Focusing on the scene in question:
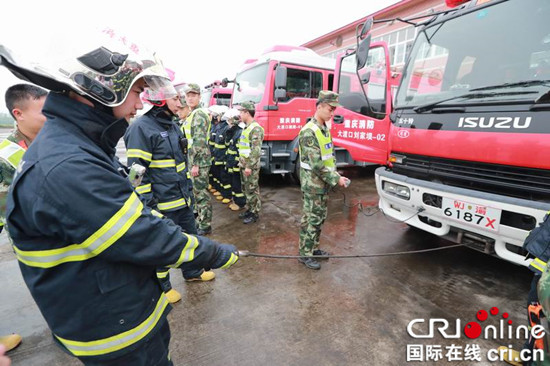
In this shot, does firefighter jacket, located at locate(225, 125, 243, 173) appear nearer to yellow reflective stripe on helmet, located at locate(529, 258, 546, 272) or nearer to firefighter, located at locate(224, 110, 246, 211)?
firefighter, located at locate(224, 110, 246, 211)

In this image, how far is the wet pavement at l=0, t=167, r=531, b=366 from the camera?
1944mm

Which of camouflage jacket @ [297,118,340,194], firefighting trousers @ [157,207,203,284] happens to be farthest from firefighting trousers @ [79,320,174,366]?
camouflage jacket @ [297,118,340,194]

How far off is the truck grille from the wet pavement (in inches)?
40.1

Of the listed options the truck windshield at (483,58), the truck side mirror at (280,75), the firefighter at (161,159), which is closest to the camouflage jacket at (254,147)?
the truck side mirror at (280,75)

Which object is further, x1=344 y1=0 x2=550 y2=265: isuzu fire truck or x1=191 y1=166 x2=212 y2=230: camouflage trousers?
x1=191 y1=166 x2=212 y2=230: camouflage trousers

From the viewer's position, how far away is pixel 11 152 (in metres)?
1.92

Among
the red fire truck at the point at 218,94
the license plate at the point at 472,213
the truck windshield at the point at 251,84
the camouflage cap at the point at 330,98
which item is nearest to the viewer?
the license plate at the point at 472,213

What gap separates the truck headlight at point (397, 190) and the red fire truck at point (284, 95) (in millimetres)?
2293

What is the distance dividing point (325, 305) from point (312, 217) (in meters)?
0.89

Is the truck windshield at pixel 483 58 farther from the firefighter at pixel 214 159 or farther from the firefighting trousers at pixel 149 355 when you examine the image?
the firefighter at pixel 214 159

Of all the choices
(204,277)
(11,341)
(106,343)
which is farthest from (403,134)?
(11,341)

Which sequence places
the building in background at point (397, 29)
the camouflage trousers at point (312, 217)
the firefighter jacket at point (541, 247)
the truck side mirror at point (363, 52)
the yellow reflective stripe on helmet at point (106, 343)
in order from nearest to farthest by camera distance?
the yellow reflective stripe on helmet at point (106, 343), the firefighter jacket at point (541, 247), the camouflage trousers at point (312, 217), the truck side mirror at point (363, 52), the building in background at point (397, 29)

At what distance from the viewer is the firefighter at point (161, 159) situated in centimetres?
227

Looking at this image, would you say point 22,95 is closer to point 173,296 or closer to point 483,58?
point 173,296
